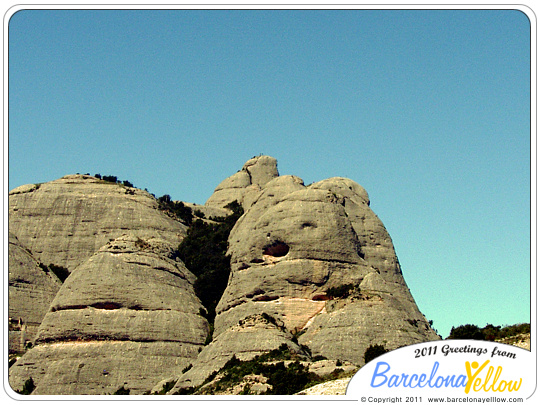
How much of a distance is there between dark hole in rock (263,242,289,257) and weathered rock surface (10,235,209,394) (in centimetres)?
700

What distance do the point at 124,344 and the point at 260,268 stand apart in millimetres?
11534

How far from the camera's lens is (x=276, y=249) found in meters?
72.4

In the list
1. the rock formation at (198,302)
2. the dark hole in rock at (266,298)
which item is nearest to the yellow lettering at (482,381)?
the rock formation at (198,302)

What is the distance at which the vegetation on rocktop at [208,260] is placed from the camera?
76.1m

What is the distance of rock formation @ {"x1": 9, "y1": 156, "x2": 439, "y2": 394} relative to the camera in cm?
6375

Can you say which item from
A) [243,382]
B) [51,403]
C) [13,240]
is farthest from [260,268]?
[51,403]

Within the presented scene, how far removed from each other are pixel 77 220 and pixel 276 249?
71.5ft

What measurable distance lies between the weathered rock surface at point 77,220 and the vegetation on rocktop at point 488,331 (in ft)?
103

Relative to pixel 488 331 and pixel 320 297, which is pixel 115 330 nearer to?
pixel 320 297

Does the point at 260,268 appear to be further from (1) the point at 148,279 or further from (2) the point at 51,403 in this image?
(2) the point at 51,403

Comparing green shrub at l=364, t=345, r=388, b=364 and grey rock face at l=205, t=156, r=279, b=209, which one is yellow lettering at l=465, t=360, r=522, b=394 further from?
grey rock face at l=205, t=156, r=279, b=209

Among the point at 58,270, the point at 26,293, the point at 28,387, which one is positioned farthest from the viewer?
the point at 58,270

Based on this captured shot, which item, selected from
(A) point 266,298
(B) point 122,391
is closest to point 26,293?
(B) point 122,391

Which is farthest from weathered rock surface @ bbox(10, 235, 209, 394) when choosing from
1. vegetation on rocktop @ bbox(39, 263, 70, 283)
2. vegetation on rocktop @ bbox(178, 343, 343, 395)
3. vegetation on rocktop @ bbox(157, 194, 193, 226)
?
vegetation on rocktop @ bbox(157, 194, 193, 226)
